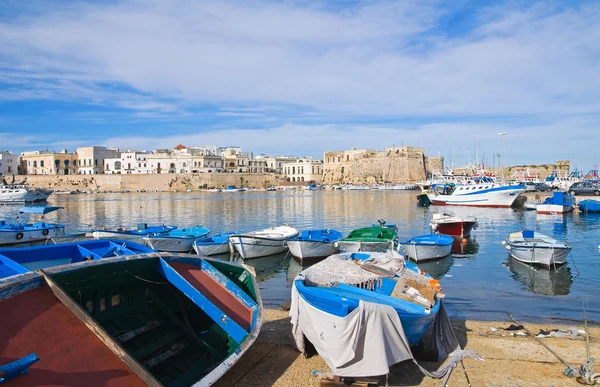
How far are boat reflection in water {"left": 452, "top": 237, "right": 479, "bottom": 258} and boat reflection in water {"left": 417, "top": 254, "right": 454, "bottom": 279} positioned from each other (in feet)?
4.02

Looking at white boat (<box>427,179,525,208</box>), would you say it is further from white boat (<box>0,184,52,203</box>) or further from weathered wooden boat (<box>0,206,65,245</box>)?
white boat (<box>0,184,52,203</box>)

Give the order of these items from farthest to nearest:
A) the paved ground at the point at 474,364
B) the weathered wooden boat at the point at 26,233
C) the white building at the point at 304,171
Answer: the white building at the point at 304,171 → the weathered wooden boat at the point at 26,233 → the paved ground at the point at 474,364

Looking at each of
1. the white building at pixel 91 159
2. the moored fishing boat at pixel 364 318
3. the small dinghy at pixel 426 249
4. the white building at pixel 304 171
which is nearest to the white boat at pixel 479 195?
the small dinghy at pixel 426 249

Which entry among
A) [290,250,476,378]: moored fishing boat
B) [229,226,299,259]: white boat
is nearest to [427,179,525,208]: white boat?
[229,226,299,259]: white boat

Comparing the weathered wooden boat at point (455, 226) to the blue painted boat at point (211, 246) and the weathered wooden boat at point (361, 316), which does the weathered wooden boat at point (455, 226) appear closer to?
the blue painted boat at point (211, 246)

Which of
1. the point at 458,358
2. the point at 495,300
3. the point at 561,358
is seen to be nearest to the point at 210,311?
the point at 458,358

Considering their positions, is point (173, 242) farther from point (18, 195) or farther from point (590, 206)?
point (18, 195)

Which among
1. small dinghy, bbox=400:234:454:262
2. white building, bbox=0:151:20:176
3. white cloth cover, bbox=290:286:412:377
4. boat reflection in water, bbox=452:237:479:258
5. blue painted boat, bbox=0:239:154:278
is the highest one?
white building, bbox=0:151:20:176

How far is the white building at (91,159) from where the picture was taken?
10312cm

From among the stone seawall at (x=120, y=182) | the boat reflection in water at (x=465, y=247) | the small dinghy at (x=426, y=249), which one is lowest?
the boat reflection in water at (x=465, y=247)

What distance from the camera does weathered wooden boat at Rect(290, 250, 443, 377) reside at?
5.30 m

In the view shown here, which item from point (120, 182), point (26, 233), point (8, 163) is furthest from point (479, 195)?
point (8, 163)

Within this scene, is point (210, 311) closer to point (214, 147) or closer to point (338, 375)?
point (338, 375)

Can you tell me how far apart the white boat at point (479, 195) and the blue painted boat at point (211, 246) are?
34.6 metres
